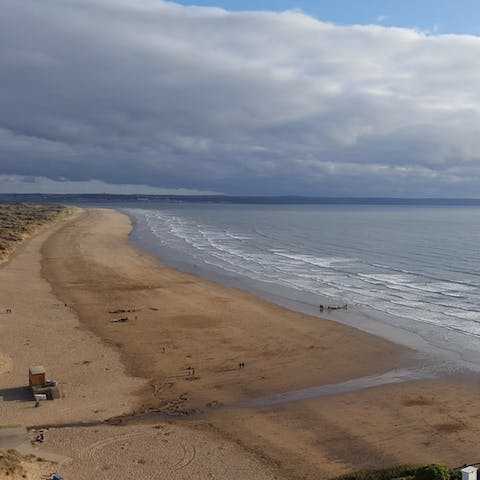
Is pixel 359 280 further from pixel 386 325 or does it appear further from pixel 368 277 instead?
pixel 386 325

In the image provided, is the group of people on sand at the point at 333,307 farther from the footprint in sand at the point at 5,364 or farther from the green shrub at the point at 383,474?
the green shrub at the point at 383,474

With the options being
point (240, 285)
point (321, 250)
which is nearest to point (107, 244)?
point (321, 250)

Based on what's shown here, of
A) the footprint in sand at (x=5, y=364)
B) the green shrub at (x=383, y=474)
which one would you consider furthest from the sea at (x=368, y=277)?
the footprint in sand at (x=5, y=364)

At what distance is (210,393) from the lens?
838 inches

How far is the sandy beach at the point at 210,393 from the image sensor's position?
642 inches

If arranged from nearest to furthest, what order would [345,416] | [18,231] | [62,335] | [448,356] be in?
1. [345,416]
2. [448,356]
3. [62,335]
4. [18,231]

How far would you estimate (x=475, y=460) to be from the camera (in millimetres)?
16188

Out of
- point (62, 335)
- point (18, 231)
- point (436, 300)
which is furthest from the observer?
point (18, 231)

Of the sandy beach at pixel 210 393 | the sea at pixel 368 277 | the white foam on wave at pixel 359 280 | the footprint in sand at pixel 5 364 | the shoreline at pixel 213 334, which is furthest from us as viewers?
the white foam on wave at pixel 359 280

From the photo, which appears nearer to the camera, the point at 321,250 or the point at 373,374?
the point at 373,374

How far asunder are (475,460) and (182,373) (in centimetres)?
1109

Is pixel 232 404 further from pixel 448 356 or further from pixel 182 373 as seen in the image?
pixel 448 356

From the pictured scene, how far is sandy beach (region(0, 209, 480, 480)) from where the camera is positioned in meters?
16.3

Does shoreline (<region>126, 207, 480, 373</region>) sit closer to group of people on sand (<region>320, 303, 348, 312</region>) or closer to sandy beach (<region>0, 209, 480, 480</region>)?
group of people on sand (<region>320, 303, 348, 312</region>)
